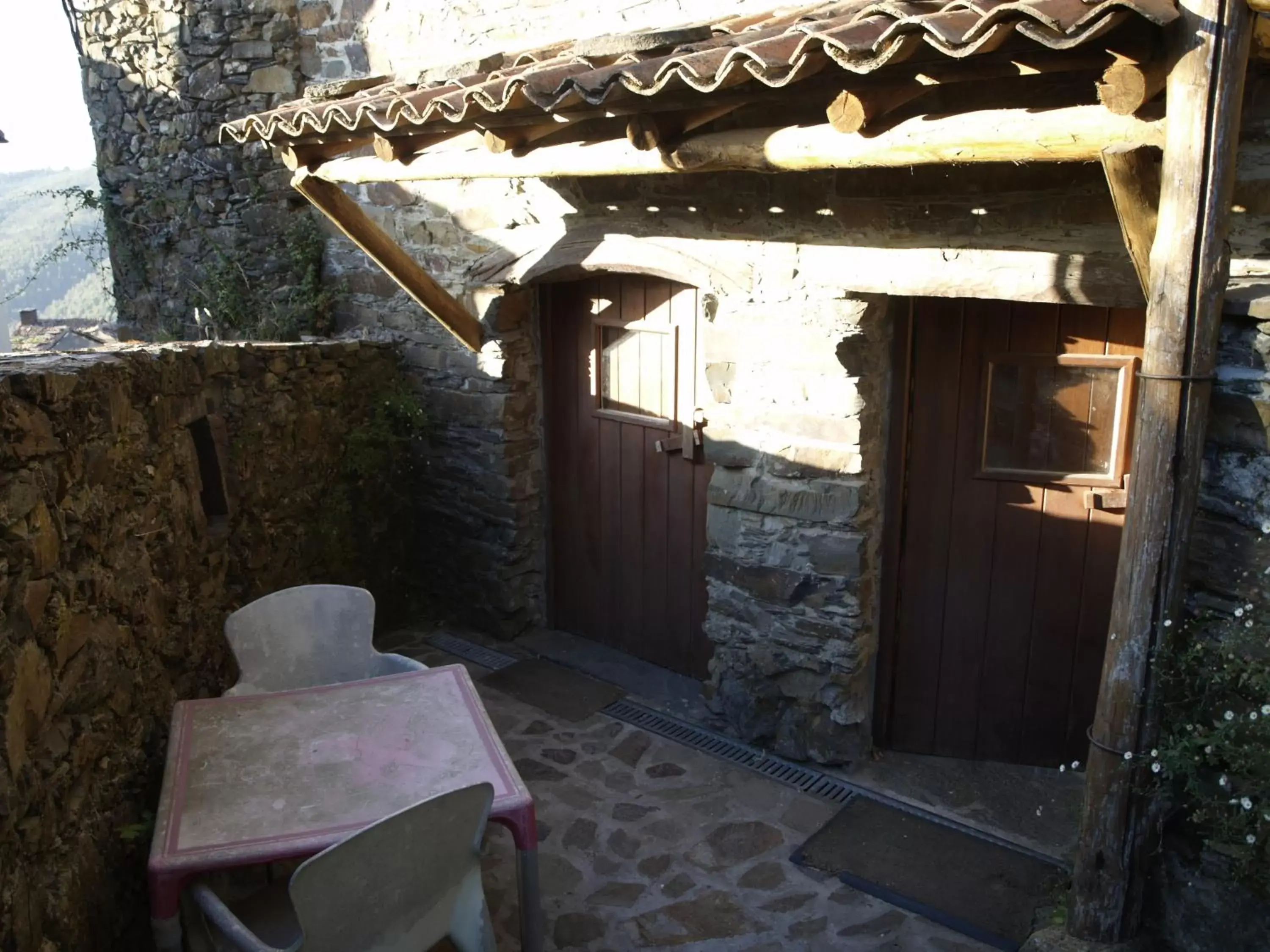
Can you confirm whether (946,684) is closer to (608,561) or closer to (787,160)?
(608,561)

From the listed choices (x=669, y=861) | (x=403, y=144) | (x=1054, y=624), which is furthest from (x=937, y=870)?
(x=403, y=144)

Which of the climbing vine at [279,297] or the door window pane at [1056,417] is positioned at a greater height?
the climbing vine at [279,297]

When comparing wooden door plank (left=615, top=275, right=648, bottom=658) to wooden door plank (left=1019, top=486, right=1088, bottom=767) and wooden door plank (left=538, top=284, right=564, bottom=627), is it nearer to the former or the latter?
wooden door plank (left=538, top=284, right=564, bottom=627)

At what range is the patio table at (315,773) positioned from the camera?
8.00ft

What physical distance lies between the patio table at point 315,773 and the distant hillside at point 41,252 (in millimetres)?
18331

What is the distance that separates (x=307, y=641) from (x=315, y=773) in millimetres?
977

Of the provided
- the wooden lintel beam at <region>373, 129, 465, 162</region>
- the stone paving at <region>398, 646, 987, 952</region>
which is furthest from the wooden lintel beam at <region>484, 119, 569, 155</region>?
the stone paving at <region>398, 646, 987, 952</region>

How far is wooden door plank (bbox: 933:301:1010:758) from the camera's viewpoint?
3.83m

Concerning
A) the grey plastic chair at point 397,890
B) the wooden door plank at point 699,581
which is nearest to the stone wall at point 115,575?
the grey plastic chair at point 397,890

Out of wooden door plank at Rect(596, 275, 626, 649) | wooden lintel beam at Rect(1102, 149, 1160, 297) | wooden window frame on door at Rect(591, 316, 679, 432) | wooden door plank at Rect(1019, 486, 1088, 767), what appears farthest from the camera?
wooden door plank at Rect(596, 275, 626, 649)

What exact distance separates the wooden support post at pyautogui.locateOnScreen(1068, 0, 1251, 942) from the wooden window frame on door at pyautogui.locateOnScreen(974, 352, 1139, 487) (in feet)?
3.10

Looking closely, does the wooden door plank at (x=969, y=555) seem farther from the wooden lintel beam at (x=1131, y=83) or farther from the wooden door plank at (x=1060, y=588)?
the wooden lintel beam at (x=1131, y=83)

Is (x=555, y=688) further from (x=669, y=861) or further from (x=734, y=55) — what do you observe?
(x=734, y=55)

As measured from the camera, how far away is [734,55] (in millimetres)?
2648
